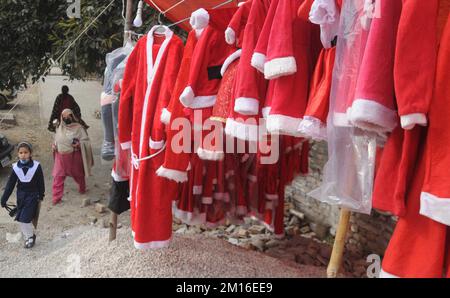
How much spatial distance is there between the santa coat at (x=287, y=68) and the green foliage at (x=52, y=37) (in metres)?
2.61

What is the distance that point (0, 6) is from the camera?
17.4 feet

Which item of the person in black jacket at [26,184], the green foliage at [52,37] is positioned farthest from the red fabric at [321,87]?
the person in black jacket at [26,184]

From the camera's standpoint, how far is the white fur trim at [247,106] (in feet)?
5.56

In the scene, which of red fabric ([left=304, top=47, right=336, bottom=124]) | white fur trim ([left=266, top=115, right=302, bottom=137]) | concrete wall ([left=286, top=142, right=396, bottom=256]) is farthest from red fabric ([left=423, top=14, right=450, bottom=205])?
concrete wall ([left=286, top=142, right=396, bottom=256])

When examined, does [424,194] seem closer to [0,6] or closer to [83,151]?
[83,151]

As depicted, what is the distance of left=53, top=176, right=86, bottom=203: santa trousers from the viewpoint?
513 cm

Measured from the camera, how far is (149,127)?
2432 mm

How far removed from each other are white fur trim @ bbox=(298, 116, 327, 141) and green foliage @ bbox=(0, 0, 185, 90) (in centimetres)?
288

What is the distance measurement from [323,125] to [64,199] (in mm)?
4896

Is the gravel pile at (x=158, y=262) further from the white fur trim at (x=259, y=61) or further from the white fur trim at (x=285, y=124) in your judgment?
the white fur trim at (x=259, y=61)

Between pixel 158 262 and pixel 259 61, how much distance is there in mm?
1757

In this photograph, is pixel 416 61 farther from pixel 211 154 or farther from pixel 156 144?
pixel 156 144

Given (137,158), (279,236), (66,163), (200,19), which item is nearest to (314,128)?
(200,19)
